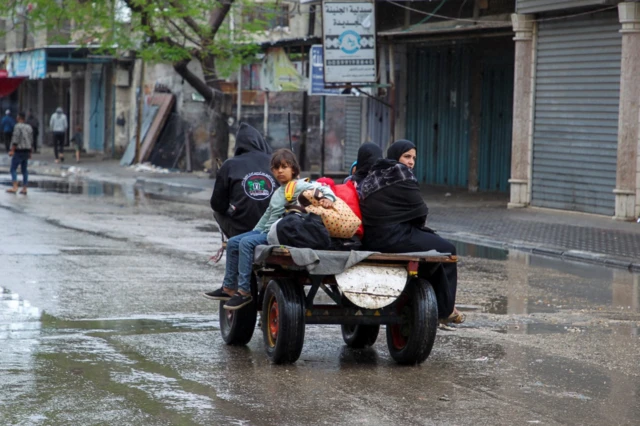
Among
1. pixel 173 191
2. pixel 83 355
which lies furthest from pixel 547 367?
pixel 173 191

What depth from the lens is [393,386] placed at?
7.09 m

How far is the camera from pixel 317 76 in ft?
83.0

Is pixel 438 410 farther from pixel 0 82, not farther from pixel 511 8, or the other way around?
pixel 0 82

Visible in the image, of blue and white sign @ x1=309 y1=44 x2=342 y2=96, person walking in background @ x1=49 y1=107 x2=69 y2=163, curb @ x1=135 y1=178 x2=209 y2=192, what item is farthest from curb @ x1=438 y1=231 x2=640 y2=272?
person walking in background @ x1=49 y1=107 x2=69 y2=163

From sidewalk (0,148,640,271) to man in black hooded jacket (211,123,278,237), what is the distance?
7042mm

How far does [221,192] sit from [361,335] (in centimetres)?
158

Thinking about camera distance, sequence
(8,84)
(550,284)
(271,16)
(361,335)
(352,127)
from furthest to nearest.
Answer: (8,84)
(271,16)
(352,127)
(550,284)
(361,335)

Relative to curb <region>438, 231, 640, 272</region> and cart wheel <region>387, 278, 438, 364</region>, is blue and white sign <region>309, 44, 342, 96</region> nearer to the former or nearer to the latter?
curb <region>438, 231, 640, 272</region>

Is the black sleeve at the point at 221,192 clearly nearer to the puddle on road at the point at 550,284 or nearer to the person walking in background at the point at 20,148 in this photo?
the puddle on road at the point at 550,284

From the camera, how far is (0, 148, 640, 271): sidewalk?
50.7 ft

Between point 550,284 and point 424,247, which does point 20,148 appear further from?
point 424,247

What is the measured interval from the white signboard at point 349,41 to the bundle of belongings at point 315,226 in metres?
15.7

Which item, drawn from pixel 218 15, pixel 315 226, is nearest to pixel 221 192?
pixel 315 226

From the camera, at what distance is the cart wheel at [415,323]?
7543mm
